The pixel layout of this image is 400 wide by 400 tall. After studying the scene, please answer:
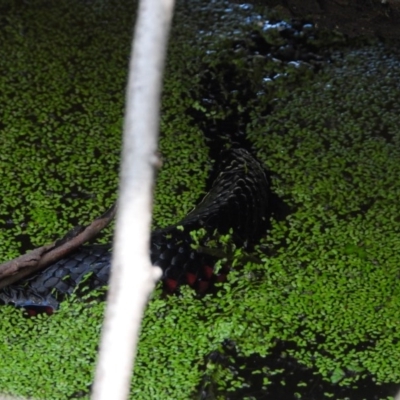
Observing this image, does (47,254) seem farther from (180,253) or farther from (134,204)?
(134,204)

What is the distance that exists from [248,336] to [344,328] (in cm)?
22

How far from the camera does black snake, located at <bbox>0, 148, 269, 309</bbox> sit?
191cm

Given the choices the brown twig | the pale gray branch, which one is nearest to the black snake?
the brown twig

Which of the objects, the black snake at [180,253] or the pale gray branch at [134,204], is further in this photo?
the black snake at [180,253]

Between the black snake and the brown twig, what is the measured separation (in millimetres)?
22

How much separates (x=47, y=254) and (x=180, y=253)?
29cm

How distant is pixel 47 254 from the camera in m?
1.90

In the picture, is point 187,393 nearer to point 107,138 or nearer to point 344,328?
point 344,328

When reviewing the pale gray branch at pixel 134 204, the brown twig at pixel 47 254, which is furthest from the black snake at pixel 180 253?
the pale gray branch at pixel 134 204

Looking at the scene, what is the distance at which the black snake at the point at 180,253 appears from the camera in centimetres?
191

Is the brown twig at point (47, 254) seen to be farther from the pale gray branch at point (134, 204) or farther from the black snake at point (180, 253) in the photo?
the pale gray branch at point (134, 204)

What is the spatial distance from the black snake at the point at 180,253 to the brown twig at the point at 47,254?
0.8 inches

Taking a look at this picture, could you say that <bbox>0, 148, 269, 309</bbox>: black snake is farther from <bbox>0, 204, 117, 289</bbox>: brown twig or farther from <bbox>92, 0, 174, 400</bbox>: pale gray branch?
<bbox>92, 0, 174, 400</bbox>: pale gray branch

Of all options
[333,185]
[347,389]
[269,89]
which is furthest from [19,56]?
[347,389]
